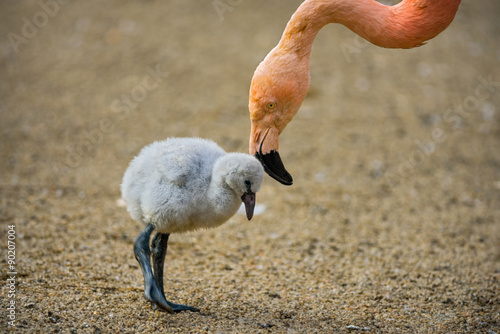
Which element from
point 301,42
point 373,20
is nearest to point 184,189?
point 301,42

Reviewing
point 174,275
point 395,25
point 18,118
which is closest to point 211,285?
point 174,275

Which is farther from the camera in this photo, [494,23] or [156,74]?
[494,23]

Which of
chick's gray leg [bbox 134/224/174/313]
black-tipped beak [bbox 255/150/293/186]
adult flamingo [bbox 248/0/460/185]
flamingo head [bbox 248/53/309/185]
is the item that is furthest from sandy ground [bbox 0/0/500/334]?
adult flamingo [bbox 248/0/460/185]

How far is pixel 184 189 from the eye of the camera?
3.18 meters

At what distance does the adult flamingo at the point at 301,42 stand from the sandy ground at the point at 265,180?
123 centimetres

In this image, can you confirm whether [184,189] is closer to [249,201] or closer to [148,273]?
[249,201]

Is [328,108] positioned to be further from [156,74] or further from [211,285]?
[211,285]

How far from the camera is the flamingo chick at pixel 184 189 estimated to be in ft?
10.3

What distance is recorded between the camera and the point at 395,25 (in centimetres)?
348

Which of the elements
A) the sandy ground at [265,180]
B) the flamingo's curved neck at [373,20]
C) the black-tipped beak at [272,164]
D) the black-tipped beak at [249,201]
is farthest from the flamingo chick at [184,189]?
the flamingo's curved neck at [373,20]

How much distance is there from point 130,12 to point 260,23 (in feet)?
8.01

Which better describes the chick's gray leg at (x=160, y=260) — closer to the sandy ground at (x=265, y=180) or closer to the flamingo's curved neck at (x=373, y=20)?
the sandy ground at (x=265, y=180)

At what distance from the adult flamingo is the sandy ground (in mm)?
1235

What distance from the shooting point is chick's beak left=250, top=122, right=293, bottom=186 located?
11.1 ft
